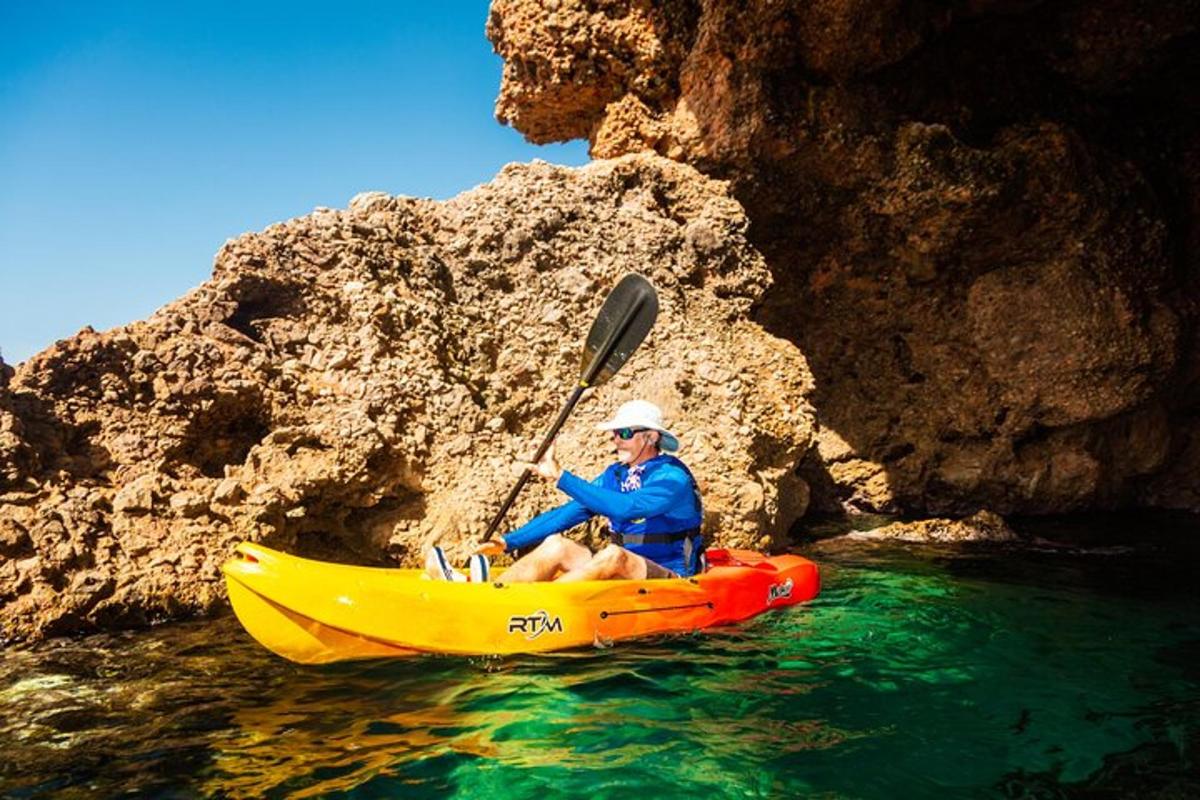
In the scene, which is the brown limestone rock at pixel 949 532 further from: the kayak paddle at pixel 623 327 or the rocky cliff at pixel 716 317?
the kayak paddle at pixel 623 327

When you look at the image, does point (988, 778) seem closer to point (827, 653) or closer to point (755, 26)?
point (827, 653)

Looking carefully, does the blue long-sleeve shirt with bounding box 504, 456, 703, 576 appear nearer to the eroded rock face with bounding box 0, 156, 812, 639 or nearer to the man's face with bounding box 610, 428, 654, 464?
the man's face with bounding box 610, 428, 654, 464

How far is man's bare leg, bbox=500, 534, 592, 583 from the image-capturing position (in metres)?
4.32

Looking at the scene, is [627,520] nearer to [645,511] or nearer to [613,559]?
[645,511]

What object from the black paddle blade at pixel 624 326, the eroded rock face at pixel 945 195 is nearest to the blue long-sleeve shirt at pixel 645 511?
the black paddle blade at pixel 624 326

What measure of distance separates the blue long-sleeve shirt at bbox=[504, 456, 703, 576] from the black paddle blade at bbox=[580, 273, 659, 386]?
96 cm

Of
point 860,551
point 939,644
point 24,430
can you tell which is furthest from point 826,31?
point 24,430

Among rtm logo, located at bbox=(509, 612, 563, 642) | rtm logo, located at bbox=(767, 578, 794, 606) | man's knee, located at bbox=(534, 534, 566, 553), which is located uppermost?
man's knee, located at bbox=(534, 534, 566, 553)

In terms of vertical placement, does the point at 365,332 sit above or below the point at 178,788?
above

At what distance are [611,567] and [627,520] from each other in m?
0.42

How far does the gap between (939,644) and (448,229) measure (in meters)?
5.22

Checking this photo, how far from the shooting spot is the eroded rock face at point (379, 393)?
4.51 meters

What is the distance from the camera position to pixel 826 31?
24.3 ft

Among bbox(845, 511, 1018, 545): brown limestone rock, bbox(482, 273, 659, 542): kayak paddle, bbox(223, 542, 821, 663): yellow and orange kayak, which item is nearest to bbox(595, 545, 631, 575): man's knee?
bbox(223, 542, 821, 663): yellow and orange kayak
